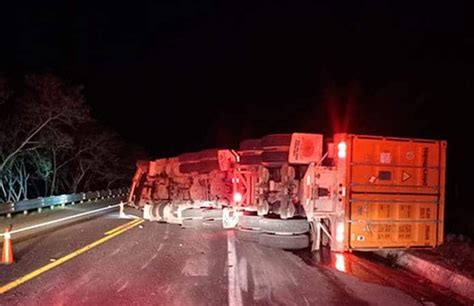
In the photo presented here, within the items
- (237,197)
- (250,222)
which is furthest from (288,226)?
(237,197)

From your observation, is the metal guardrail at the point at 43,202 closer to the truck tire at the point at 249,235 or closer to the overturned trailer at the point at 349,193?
the truck tire at the point at 249,235

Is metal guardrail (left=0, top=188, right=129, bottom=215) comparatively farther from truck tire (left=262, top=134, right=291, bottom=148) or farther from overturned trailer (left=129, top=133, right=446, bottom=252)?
truck tire (left=262, top=134, right=291, bottom=148)

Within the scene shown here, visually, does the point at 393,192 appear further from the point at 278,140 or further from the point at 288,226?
the point at 278,140

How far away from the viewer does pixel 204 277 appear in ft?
31.8

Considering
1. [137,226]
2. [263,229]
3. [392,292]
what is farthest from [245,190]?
[392,292]

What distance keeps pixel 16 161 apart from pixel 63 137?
6.77 metres

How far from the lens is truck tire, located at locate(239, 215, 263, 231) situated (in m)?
14.3

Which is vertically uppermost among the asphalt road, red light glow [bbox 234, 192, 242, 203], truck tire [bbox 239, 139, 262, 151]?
truck tire [bbox 239, 139, 262, 151]

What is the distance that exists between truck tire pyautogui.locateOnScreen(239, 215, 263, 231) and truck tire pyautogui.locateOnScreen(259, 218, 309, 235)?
55 cm

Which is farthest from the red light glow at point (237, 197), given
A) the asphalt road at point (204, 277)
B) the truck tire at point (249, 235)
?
the asphalt road at point (204, 277)

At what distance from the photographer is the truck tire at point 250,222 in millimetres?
14266

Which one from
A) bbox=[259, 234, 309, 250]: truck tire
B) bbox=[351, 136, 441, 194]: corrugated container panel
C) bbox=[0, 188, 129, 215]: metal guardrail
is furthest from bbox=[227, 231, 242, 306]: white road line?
bbox=[0, 188, 129, 215]: metal guardrail

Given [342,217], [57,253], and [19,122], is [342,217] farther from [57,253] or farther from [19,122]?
[19,122]

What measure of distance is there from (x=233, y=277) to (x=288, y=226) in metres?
4.05
